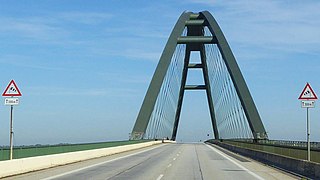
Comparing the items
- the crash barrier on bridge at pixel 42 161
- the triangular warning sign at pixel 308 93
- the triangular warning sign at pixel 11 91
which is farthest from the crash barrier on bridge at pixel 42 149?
the triangular warning sign at pixel 308 93

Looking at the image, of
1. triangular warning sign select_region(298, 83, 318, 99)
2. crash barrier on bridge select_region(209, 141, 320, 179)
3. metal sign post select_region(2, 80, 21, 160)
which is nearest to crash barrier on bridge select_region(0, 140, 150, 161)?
metal sign post select_region(2, 80, 21, 160)

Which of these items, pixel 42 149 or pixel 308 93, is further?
pixel 42 149

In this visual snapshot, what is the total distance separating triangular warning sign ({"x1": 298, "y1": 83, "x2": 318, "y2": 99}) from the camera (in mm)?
23656

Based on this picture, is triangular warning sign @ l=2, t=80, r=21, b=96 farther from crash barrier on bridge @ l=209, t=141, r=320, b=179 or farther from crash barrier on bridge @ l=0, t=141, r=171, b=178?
crash barrier on bridge @ l=209, t=141, r=320, b=179

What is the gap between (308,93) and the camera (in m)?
23.8

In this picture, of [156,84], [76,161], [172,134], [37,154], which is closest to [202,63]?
[156,84]

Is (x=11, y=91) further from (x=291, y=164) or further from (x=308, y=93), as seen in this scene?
(x=291, y=164)

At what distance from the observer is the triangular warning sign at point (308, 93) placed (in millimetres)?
23656

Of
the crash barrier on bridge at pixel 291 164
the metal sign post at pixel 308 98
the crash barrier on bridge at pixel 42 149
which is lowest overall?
the crash barrier on bridge at pixel 291 164

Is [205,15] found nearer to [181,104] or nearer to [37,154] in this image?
[181,104]

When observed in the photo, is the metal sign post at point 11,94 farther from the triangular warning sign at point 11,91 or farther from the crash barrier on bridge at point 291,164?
the crash barrier on bridge at point 291,164

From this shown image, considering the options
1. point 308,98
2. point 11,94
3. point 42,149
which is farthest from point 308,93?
point 42,149

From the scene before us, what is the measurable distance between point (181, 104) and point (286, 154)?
233 feet

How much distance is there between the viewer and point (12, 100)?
2236 centimetres
